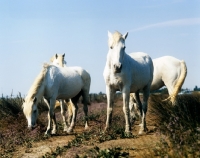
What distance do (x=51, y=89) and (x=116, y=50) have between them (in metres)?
3.08


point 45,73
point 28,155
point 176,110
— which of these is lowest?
point 28,155

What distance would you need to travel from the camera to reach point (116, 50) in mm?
9086

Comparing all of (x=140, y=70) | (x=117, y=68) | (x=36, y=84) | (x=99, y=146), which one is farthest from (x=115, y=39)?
(x=36, y=84)

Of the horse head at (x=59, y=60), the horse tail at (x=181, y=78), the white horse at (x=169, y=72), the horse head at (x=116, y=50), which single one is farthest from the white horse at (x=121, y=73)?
the horse head at (x=59, y=60)

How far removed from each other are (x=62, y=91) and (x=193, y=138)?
262 inches

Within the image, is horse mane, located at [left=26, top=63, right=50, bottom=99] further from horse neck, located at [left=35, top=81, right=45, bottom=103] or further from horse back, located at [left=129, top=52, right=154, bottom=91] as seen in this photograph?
horse back, located at [left=129, top=52, right=154, bottom=91]

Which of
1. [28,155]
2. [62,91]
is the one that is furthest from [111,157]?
[62,91]

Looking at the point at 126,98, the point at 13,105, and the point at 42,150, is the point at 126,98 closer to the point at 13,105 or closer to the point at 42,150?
the point at 42,150

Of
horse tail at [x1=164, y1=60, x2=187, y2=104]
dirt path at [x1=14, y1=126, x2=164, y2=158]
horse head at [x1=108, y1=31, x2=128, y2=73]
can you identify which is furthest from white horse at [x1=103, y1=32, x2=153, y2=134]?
horse tail at [x1=164, y1=60, x2=187, y2=104]

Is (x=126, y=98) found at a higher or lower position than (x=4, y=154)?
higher

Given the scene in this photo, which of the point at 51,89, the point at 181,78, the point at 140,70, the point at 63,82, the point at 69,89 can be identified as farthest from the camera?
the point at 181,78

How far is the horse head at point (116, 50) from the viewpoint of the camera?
8.91 m

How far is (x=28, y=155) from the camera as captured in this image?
339 inches

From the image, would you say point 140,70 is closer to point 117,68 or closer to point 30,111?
point 117,68
